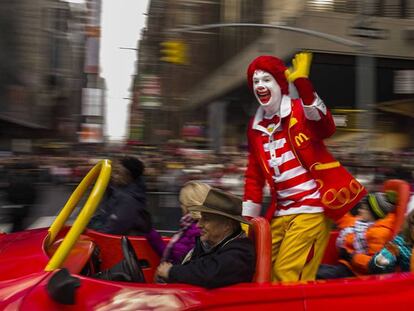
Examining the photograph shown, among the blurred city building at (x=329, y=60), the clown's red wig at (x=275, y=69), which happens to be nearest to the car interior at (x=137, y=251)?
the clown's red wig at (x=275, y=69)

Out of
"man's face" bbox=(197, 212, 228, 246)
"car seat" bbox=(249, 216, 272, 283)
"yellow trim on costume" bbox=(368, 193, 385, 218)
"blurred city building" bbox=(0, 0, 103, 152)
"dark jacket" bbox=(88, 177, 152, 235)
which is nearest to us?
"car seat" bbox=(249, 216, 272, 283)

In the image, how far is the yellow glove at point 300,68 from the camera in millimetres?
2720

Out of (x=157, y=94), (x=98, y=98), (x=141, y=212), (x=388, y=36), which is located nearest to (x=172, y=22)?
(x=157, y=94)

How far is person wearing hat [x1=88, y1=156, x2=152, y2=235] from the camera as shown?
11.4 ft

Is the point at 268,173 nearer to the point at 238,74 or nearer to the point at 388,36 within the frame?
the point at 388,36

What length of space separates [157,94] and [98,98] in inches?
624

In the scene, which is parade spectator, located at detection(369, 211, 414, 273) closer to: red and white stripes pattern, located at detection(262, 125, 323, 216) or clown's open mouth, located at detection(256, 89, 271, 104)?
red and white stripes pattern, located at detection(262, 125, 323, 216)

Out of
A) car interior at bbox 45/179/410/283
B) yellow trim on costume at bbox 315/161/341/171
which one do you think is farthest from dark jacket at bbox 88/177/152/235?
yellow trim on costume at bbox 315/161/341/171

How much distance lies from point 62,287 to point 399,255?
63.9 inches

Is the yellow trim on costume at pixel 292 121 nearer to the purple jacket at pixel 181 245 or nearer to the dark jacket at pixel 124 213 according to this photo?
the purple jacket at pixel 181 245

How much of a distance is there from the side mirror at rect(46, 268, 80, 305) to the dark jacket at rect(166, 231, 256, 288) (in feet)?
1.58

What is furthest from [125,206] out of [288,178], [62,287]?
[62,287]

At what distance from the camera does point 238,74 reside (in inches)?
907

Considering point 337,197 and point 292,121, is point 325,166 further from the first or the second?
point 292,121
